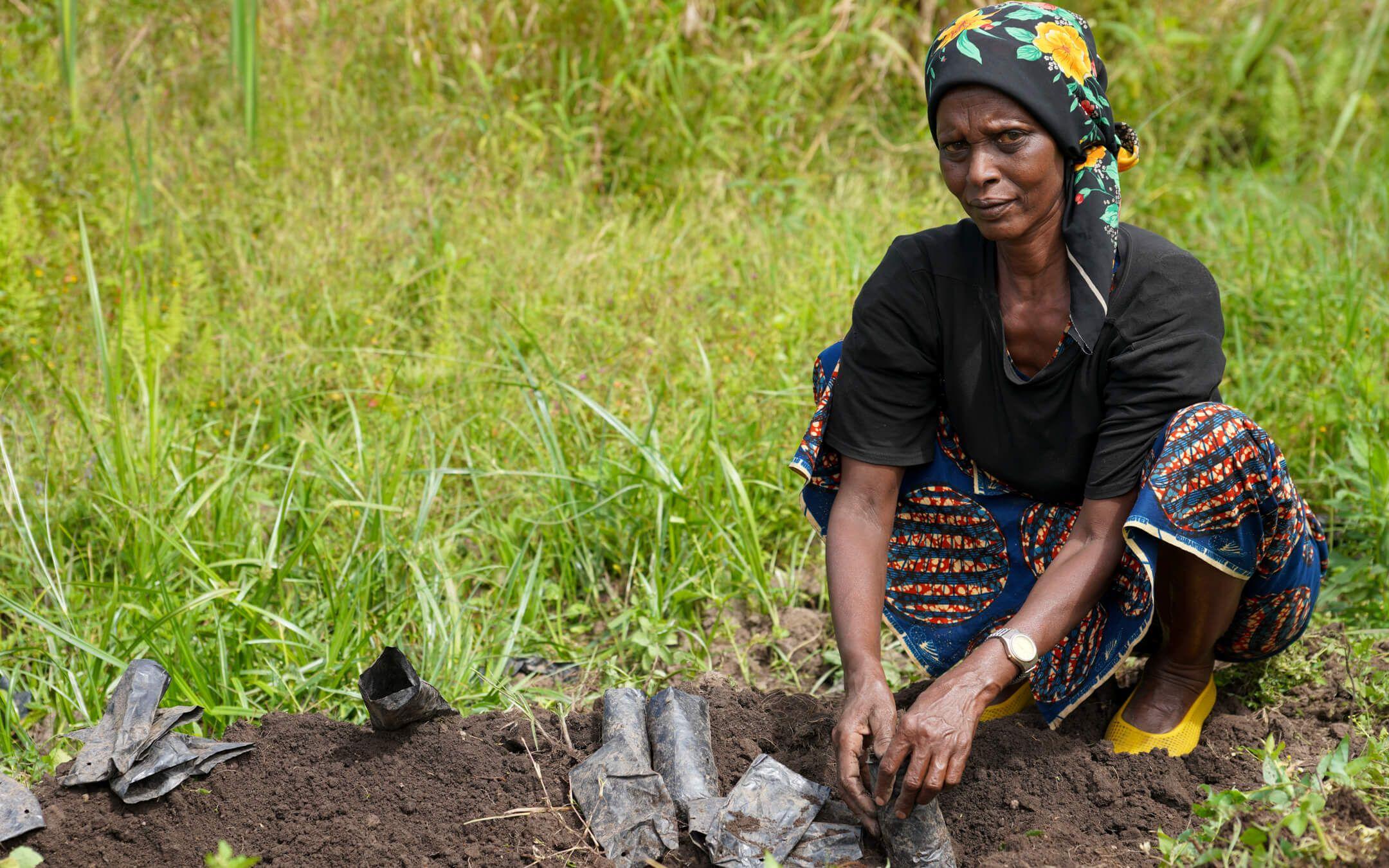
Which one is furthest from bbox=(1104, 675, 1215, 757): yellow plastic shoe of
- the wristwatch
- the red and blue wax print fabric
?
the wristwatch

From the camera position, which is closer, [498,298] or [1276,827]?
[1276,827]

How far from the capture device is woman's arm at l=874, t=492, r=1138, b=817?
1.90 meters

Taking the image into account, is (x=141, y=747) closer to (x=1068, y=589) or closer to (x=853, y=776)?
(x=853, y=776)

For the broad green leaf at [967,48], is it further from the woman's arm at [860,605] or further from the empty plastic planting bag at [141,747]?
the empty plastic planting bag at [141,747]

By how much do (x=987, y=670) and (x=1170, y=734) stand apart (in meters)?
0.66

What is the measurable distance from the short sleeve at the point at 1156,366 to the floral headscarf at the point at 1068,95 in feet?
0.26

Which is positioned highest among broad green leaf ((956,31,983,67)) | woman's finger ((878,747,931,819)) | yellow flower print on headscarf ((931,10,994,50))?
yellow flower print on headscarf ((931,10,994,50))

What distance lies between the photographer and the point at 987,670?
1.99 metres

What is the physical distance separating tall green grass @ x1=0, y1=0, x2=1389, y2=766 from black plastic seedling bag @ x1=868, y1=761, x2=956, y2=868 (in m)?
0.91

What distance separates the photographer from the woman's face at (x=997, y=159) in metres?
2.07

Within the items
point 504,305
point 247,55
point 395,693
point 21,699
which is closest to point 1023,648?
point 395,693

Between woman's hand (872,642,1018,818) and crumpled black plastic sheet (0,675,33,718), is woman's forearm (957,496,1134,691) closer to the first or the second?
woman's hand (872,642,1018,818)

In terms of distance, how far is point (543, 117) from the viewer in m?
5.16

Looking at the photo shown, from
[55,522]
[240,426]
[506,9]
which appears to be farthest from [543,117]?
[55,522]
